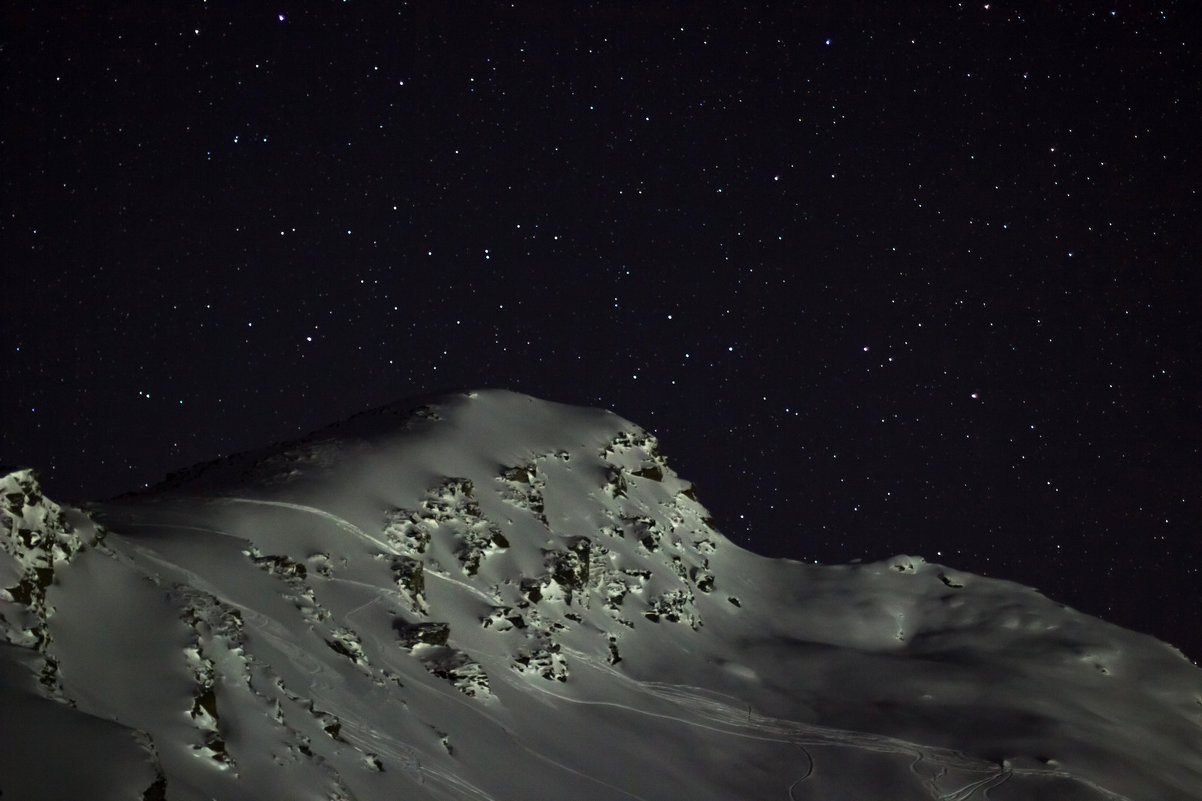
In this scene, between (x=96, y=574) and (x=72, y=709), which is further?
(x=96, y=574)

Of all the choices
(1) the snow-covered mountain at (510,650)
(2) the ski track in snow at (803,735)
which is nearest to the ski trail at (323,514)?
(1) the snow-covered mountain at (510,650)

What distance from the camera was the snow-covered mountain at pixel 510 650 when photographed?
824 inches

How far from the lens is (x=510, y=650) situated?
39250 mm

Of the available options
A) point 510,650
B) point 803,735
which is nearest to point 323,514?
point 510,650

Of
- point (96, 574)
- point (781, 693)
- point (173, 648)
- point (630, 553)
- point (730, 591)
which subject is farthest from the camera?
point (730, 591)

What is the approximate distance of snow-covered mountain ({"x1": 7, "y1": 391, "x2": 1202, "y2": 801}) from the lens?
68.6 feet

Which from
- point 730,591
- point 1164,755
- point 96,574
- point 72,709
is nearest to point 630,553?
point 730,591

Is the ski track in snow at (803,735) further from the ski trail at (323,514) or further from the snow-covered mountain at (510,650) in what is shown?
the ski trail at (323,514)

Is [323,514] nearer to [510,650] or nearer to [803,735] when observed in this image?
[510,650]

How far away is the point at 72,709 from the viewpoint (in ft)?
49.3

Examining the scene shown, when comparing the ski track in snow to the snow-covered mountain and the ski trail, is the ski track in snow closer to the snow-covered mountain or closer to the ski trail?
the snow-covered mountain

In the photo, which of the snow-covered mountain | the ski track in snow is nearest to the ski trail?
the snow-covered mountain

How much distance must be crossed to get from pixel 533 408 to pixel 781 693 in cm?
2248

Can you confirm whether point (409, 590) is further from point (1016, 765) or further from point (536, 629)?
point (1016, 765)
